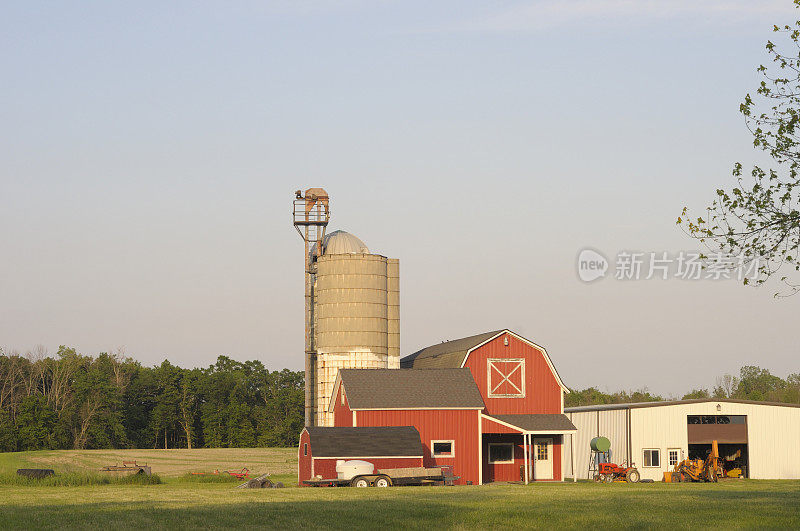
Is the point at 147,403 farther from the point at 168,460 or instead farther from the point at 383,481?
the point at 383,481

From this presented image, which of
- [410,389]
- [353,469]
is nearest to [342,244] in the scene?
[410,389]

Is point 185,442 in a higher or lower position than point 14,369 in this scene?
lower

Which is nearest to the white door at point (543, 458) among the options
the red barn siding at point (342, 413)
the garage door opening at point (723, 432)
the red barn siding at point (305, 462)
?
the garage door opening at point (723, 432)

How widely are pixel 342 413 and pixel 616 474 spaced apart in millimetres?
15844

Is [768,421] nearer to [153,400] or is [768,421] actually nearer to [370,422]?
[370,422]

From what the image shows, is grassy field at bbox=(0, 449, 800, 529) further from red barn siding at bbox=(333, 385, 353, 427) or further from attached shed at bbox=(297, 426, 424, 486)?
red barn siding at bbox=(333, 385, 353, 427)

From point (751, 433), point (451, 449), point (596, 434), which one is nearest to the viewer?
point (451, 449)

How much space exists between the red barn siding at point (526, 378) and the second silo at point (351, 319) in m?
10.3

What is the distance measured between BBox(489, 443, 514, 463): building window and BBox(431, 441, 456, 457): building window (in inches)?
162

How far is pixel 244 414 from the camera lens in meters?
118

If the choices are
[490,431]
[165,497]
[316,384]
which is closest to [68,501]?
[165,497]

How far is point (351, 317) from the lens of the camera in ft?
211

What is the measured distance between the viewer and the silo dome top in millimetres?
67000

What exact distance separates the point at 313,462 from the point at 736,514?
958 inches
